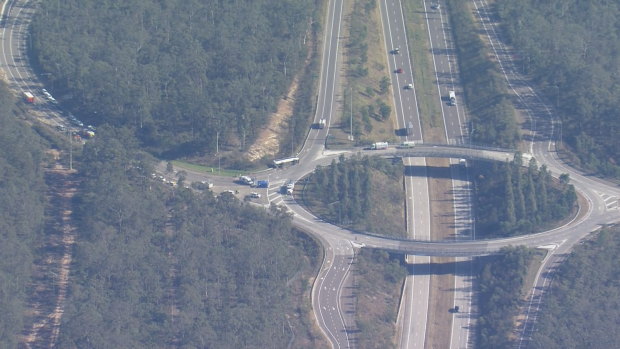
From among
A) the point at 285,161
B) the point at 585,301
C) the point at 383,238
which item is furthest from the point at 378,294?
the point at 285,161

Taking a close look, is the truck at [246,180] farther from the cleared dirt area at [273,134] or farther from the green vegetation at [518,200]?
the green vegetation at [518,200]

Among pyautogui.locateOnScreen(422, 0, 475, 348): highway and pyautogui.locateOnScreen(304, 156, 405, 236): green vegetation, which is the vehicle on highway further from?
pyautogui.locateOnScreen(422, 0, 475, 348): highway

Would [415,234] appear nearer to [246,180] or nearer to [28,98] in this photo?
[246,180]

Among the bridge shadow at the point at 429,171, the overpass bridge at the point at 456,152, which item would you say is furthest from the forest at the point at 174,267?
the bridge shadow at the point at 429,171

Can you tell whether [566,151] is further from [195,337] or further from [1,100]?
[1,100]

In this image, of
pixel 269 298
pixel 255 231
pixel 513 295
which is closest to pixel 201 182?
pixel 255 231

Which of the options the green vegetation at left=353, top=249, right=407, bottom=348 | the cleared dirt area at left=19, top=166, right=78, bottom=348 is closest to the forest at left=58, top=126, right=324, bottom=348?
the cleared dirt area at left=19, top=166, right=78, bottom=348
